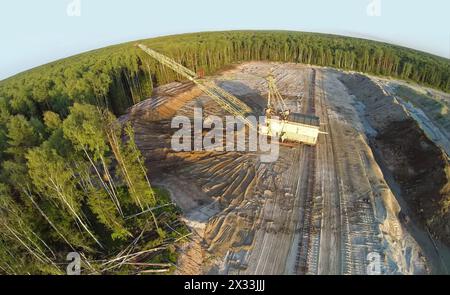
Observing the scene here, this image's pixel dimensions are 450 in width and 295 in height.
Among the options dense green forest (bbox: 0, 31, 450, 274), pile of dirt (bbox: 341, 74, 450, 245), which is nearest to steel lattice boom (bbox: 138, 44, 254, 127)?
dense green forest (bbox: 0, 31, 450, 274)

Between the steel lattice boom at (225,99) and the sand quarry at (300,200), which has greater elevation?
the steel lattice boom at (225,99)

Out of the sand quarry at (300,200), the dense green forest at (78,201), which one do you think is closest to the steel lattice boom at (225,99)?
the sand quarry at (300,200)

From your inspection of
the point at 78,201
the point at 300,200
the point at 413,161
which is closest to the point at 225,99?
the point at 300,200

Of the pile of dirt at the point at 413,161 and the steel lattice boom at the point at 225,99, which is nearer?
the pile of dirt at the point at 413,161

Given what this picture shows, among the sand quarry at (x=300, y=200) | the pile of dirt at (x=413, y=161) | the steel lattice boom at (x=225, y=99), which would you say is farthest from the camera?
the steel lattice boom at (x=225, y=99)

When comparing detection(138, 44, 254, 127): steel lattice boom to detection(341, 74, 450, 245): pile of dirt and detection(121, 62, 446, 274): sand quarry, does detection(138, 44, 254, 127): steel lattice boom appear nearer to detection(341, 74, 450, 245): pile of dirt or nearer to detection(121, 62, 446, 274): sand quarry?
detection(121, 62, 446, 274): sand quarry

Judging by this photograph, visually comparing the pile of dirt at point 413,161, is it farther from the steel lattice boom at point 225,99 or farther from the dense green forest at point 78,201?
the dense green forest at point 78,201
